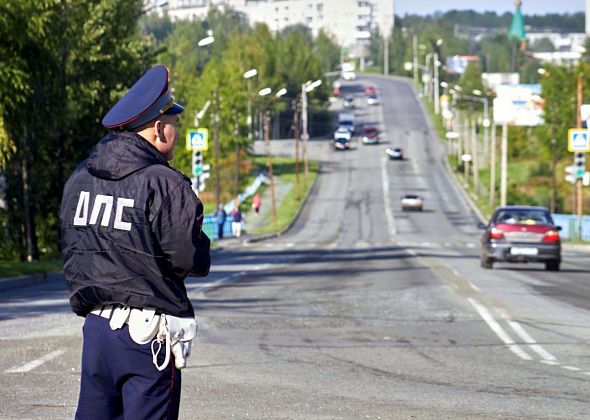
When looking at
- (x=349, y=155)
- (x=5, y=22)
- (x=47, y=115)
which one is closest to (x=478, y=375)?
(x=5, y=22)

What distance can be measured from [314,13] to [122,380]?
3563 inches

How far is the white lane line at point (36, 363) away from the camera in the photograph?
11.1 metres

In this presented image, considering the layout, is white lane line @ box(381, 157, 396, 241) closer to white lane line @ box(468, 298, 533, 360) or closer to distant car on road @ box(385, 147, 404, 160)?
distant car on road @ box(385, 147, 404, 160)

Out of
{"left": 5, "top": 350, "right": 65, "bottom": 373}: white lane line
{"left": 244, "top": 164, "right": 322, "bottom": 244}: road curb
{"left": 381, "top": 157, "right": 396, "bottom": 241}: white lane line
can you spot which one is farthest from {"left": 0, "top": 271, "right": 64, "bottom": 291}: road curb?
{"left": 381, "top": 157, "right": 396, "bottom": 241}: white lane line

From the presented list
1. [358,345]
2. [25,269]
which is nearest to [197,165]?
[25,269]

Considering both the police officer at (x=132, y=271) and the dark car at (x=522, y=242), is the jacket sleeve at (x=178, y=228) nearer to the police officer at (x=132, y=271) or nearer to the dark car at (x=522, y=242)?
the police officer at (x=132, y=271)

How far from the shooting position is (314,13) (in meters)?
94.4

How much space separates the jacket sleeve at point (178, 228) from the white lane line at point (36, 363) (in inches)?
249

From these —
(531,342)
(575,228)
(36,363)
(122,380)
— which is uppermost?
(122,380)

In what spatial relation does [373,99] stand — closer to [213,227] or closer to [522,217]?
[213,227]

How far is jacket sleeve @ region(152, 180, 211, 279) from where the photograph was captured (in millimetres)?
5078

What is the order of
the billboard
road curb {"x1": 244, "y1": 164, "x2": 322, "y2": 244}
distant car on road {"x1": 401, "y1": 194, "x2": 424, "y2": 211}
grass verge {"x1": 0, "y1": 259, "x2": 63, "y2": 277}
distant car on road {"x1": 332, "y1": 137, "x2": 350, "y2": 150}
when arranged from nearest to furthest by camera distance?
grass verge {"x1": 0, "y1": 259, "x2": 63, "y2": 277} < road curb {"x1": 244, "y1": 164, "x2": 322, "y2": 244} < the billboard < distant car on road {"x1": 401, "y1": 194, "x2": 424, "y2": 211} < distant car on road {"x1": 332, "y1": 137, "x2": 350, "y2": 150}

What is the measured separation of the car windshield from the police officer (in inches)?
1073

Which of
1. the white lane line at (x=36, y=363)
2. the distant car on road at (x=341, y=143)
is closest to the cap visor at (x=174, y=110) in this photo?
the white lane line at (x=36, y=363)
